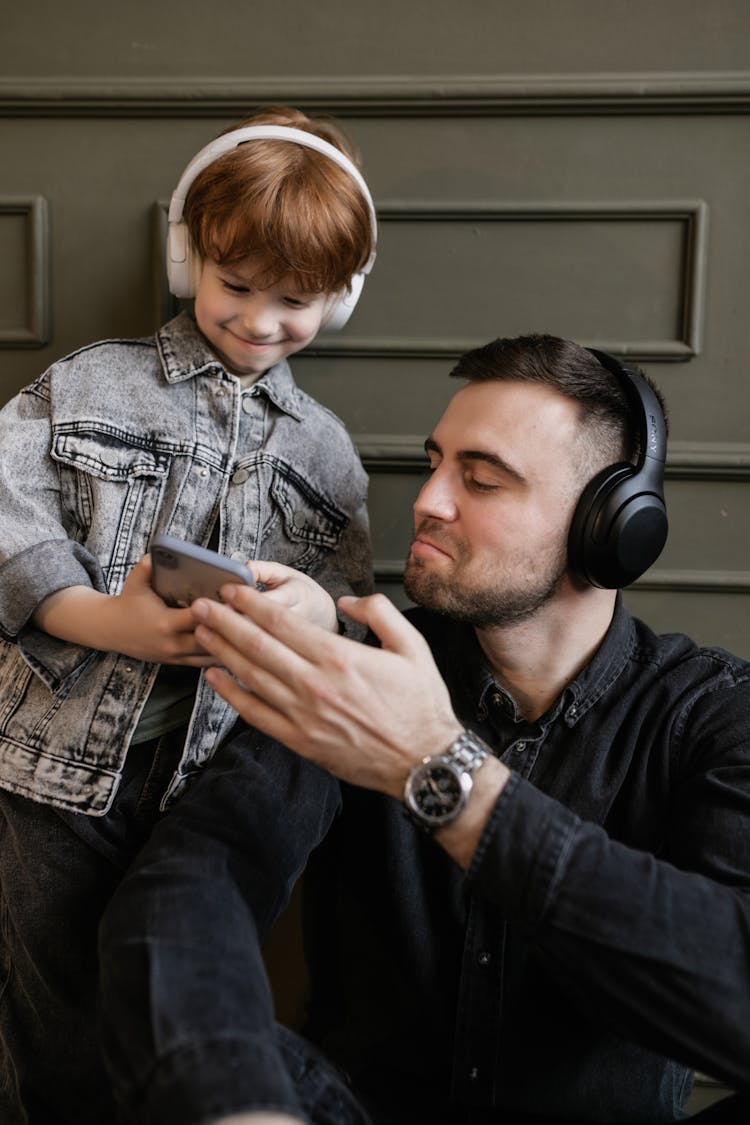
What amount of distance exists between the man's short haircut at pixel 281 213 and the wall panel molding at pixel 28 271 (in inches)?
16.7

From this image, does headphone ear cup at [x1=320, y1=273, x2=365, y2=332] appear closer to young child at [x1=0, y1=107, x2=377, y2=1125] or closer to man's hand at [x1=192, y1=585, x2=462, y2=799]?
young child at [x1=0, y1=107, x2=377, y2=1125]

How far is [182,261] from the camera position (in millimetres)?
1517

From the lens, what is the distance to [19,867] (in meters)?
1.44

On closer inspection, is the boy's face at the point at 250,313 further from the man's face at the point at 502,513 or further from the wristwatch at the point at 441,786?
the wristwatch at the point at 441,786

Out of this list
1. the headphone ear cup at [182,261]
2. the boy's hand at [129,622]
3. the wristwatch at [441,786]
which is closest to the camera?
the wristwatch at [441,786]

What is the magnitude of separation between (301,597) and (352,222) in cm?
56

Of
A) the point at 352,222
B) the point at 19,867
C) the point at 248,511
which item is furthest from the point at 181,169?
the point at 19,867

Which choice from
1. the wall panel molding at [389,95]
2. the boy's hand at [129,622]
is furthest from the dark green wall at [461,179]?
the boy's hand at [129,622]

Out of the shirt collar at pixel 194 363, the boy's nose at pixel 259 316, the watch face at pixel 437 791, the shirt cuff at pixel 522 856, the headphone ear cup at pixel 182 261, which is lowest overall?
the shirt cuff at pixel 522 856

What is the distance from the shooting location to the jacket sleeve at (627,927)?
1.03m

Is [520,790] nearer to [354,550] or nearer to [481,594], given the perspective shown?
[481,594]

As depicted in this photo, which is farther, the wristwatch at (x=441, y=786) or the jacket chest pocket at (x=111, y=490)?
the jacket chest pocket at (x=111, y=490)

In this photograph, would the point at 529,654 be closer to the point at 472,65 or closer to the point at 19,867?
the point at 19,867

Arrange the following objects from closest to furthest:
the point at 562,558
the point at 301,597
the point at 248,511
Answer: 1. the point at 301,597
2. the point at 562,558
3. the point at 248,511
